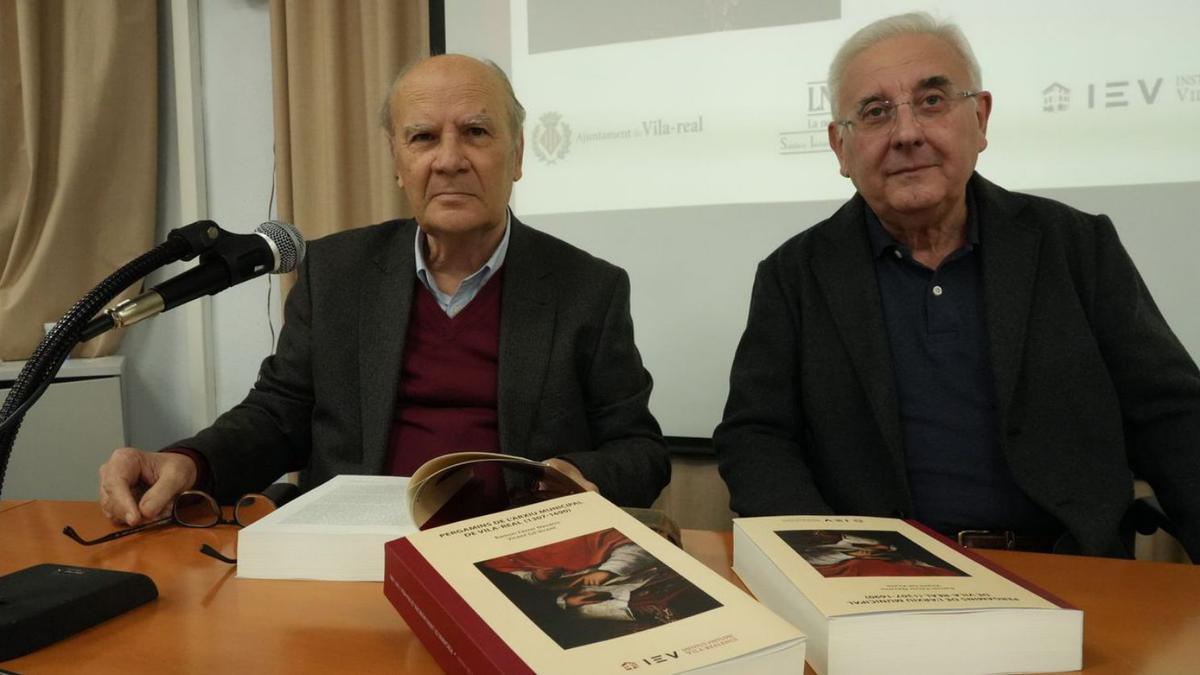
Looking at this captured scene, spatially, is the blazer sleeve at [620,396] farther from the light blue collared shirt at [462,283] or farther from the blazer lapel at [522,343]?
the light blue collared shirt at [462,283]

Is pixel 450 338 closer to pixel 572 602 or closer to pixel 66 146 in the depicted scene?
pixel 572 602

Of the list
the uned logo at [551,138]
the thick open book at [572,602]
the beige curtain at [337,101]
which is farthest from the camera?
the beige curtain at [337,101]

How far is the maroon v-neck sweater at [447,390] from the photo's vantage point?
1.48 meters

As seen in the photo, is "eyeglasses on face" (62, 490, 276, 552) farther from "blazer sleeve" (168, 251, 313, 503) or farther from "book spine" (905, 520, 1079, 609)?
"book spine" (905, 520, 1079, 609)

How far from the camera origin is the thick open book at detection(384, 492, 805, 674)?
505 millimetres

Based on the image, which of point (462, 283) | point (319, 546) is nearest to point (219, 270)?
point (319, 546)

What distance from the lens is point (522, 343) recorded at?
1479mm

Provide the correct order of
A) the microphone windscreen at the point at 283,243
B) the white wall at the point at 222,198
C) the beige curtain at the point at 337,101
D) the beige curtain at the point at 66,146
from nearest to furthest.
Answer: the microphone windscreen at the point at 283,243, the beige curtain at the point at 337,101, the beige curtain at the point at 66,146, the white wall at the point at 222,198

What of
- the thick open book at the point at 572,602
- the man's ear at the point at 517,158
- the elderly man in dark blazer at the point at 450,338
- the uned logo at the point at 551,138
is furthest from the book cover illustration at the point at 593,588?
the uned logo at the point at 551,138

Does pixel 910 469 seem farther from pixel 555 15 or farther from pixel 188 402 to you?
pixel 188 402

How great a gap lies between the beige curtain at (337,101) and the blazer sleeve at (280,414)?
0.93m

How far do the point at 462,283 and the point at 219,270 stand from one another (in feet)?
2.81

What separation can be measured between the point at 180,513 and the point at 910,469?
115 centimetres

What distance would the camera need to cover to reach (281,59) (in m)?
2.47
